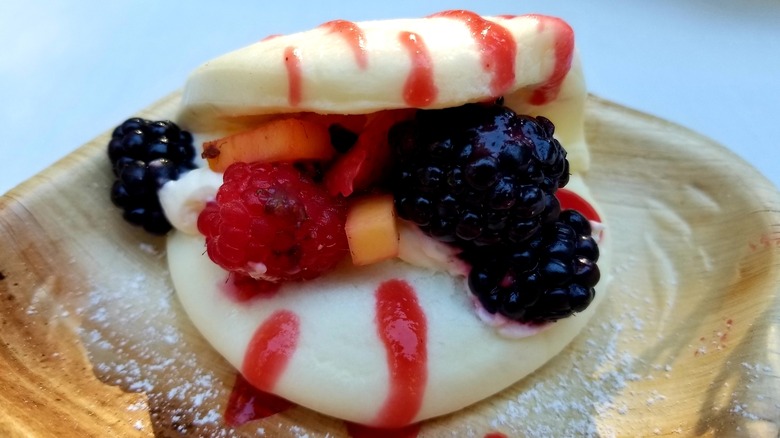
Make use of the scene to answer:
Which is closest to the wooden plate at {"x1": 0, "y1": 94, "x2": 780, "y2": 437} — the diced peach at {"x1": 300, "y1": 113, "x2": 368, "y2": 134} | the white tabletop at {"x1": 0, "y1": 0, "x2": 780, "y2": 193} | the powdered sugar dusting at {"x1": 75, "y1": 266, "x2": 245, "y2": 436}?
the powdered sugar dusting at {"x1": 75, "y1": 266, "x2": 245, "y2": 436}

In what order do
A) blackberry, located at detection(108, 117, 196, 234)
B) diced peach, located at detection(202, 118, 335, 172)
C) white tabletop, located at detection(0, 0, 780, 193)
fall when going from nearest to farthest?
diced peach, located at detection(202, 118, 335, 172)
blackberry, located at detection(108, 117, 196, 234)
white tabletop, located at detection(0, 0, 780, 193)

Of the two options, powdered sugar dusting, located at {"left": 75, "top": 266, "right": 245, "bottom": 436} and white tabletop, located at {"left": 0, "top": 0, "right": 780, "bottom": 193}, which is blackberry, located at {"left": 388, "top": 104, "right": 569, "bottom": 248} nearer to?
powdered sugar dusting, located at {"left": 75, "top": 266, "right": 245, "bottom": 436}

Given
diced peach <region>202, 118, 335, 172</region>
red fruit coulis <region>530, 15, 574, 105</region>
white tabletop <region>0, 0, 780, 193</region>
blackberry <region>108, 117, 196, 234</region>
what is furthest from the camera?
white tabletop <region>0, 0, 780, 193</region>

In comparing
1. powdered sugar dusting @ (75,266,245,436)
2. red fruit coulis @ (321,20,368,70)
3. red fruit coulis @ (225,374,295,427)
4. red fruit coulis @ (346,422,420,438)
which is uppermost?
red fruit coulis @ (321,20,368,70)

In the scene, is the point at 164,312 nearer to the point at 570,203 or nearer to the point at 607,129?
the point at 570,203

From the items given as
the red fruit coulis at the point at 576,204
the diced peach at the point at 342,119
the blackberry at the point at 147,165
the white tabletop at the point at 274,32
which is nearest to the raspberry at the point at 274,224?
the diced peach at the point at 342,119

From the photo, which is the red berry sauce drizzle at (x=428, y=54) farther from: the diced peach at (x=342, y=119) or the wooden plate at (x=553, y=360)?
the wooden plate at (x=553, y=360)

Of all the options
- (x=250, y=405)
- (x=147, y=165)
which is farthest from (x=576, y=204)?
(x=147, y=165)

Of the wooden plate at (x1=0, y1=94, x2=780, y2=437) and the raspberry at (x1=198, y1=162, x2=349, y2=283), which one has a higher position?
the raspberry at (x1=198, y1=162, x2=349, y2=283)
